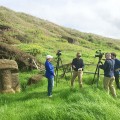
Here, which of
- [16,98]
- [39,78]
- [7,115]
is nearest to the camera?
[7,115]

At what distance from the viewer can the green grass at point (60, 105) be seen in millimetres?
13383

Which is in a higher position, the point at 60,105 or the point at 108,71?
the point at 108,71

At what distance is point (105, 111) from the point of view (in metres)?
13.5

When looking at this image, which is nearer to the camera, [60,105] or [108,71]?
[60,105]

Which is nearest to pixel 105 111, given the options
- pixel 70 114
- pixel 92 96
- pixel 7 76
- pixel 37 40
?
pixel 70 114

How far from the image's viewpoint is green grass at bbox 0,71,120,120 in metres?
13.4

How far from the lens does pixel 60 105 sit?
14.6 metres

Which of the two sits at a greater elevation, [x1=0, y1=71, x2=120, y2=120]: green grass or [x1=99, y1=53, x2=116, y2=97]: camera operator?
[x1=99, y1=53, x2=116, y2=97]: camera operator

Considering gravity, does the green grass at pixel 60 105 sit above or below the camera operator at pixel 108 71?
below

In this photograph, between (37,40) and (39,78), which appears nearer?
(39,78)

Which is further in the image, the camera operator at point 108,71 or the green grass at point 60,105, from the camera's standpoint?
the camera operator at point 108,71

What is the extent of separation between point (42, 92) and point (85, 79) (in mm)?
4950

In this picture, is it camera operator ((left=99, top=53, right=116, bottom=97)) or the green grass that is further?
camera operator ((left=99, top=53, right=116, bottom=97))

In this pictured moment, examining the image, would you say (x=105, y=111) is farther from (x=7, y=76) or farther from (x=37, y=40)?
(x=37, y=40)
